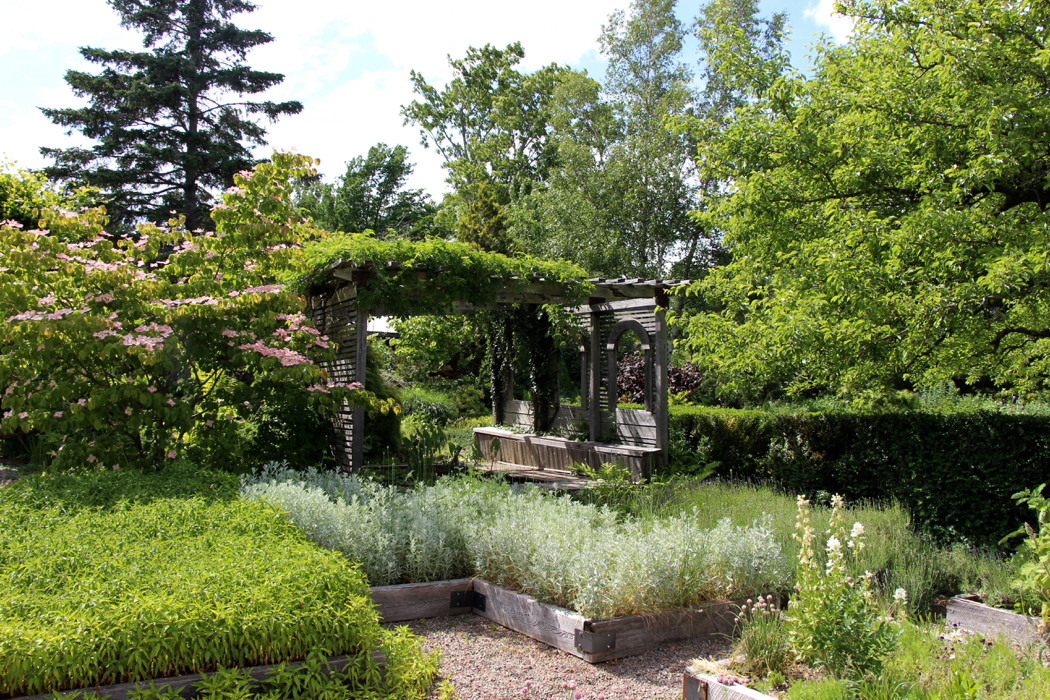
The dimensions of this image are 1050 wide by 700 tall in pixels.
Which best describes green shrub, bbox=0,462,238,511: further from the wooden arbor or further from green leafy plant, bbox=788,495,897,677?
green leafy plant, bbox=788,495,897,677

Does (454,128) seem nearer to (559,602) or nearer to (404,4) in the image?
(404,4)

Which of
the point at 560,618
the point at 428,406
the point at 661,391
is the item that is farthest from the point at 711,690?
the point at 428,406

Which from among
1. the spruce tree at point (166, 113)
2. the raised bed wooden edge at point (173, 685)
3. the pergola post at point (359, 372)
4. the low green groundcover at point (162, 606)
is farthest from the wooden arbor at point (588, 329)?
the spruce tree at point (166, 113)

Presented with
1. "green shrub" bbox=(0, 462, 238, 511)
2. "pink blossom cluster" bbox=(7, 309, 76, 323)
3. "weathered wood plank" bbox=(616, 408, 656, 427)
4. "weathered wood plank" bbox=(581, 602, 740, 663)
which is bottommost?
"weathered wood plank" bbox=(581, 602, 740, 663)

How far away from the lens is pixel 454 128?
30.2 meters

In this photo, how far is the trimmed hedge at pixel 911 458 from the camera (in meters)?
6.47

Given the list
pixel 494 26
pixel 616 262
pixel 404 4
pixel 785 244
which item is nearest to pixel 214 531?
pixel 404 4

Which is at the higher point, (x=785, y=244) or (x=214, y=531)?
(x=785, y=244)

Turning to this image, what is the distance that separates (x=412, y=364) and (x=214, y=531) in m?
13.6

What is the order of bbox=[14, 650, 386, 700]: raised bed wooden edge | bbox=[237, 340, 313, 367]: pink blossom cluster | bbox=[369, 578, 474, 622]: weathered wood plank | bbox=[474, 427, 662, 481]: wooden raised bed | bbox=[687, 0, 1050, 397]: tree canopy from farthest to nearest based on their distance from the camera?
bbox=[474, 427, 662, 481]: wooden raised bed
bbox=[237, 340, 313, 367]: pink blossom cluster
bbox=[687, 0, 1050, 397]: tree canopy
bbox=[369, 578, 474, 622]: weathered wood plank
bbox=[14, 650, 386, 700]: raised bed wooden edge

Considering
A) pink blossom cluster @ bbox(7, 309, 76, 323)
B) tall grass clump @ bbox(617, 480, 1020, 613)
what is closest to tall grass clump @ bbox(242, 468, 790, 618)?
tall grass clump @ bbox(617, 480, 1020, 613)

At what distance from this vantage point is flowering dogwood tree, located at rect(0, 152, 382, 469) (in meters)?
5.92

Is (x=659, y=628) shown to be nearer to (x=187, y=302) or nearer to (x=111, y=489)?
(x=111, y=489)

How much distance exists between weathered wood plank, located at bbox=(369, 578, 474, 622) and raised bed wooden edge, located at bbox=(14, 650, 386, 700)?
1519 mm
